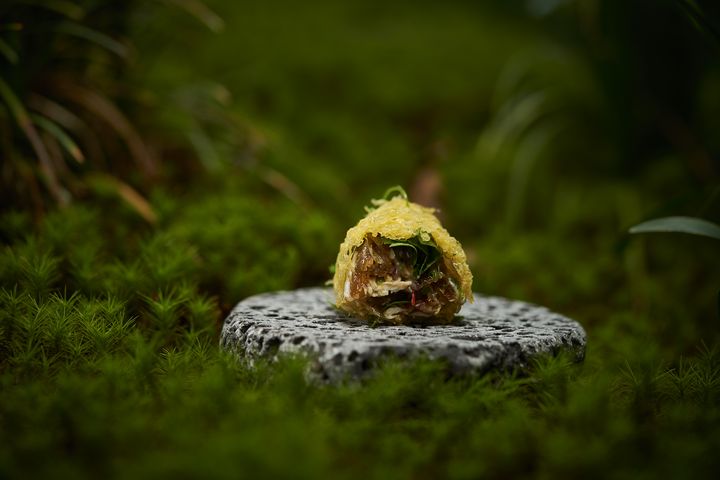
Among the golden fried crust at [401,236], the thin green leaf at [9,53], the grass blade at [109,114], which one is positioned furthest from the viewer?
the grass blade at [109,114]

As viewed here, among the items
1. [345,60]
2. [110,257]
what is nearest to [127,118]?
[110,257]

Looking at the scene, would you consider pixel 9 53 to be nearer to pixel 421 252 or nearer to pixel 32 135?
pixel 32 135

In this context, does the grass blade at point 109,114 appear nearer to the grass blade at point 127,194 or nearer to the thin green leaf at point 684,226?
the grass blade at point 127,194

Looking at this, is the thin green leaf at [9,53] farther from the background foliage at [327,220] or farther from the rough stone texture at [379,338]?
the rough stone texture at [379,338]

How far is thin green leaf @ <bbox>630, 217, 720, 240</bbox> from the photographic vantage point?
1.72 m

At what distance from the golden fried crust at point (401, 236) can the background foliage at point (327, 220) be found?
0.30 m

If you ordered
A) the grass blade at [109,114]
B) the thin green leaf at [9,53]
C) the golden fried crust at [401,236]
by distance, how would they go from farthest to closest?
the grass blade at [109,114] → the thin green leaf at [9,53] → the golden fried crust at [401,236]

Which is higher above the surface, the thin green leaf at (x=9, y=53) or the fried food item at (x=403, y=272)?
the thin green leaf at (x=9, y=53)

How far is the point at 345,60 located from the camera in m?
4.22

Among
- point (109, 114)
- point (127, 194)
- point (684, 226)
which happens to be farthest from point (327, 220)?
point (684, 226)

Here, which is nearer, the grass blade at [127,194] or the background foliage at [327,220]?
the background foliage at [327,220]

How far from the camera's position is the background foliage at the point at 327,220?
48.9 inches

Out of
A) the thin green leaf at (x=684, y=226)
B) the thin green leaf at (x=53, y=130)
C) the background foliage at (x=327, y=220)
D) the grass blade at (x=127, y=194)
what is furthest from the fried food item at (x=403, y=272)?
the thin green leaf at (x=53, y=130)

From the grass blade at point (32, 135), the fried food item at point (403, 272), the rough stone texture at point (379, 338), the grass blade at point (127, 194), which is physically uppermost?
the grass blade at point (32, 135)
